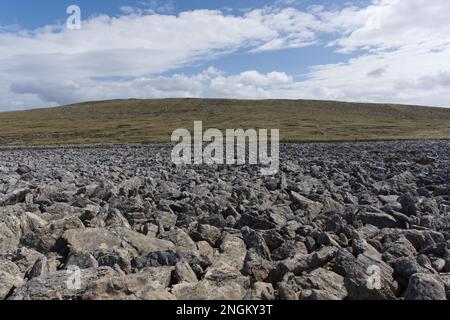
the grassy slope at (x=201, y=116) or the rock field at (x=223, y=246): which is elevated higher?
the grassy slope at (x=201, y=116)

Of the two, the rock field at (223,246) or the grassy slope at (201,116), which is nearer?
the rock field at (223,246)

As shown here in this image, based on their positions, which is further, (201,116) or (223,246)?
(201,116)

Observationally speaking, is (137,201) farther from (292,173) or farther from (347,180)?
(292,173)

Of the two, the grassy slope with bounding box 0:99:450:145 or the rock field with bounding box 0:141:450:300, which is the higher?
the grassy slope with bounding box 0:99:450:145

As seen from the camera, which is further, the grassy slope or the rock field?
the grassy slope

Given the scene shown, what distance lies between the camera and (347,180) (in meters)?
14.1

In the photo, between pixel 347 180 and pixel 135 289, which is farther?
pixel 347 180

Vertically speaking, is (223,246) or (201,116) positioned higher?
(201,116)

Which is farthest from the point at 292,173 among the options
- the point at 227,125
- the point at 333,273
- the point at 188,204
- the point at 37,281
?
the point at 227,125

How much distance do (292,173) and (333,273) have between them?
38.9ft

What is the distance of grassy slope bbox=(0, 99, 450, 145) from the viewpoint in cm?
10456

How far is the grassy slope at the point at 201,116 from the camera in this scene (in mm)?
104562

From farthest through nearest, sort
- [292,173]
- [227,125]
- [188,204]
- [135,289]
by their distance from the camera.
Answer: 1. [227,125]
2. [292,173]
3. [188,204]
4. [135,289]

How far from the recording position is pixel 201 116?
5030 inches
